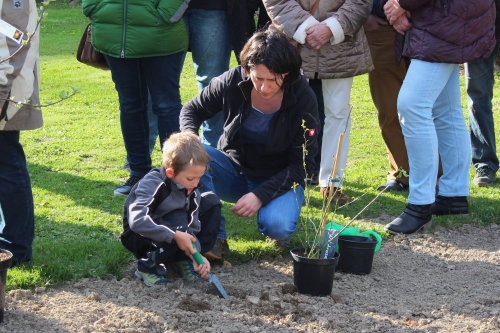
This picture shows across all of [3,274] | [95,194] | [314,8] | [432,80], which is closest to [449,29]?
[432,80]

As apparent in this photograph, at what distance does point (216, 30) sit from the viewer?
653cm

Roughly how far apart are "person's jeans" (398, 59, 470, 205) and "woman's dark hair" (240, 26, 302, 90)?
1032 millimetres

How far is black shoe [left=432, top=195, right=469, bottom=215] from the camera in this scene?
611 cm

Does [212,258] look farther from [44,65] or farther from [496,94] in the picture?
[44,65]

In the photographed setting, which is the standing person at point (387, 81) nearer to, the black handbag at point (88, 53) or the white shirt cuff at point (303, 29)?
the white shirt cuff at point (303, 29)

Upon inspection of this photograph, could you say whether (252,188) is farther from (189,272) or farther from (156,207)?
(156,207)

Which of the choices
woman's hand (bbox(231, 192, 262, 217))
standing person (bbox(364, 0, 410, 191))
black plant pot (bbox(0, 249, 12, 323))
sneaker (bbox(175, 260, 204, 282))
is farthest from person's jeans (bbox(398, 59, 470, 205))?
black plant pot (bbox(0, 249, 12, 323))

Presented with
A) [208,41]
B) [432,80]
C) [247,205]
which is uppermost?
[208,41]

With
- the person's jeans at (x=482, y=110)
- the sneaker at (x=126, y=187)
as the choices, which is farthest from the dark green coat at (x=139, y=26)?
the person's jeans at (x=482, y=110)

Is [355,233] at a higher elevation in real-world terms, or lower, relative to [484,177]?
higher

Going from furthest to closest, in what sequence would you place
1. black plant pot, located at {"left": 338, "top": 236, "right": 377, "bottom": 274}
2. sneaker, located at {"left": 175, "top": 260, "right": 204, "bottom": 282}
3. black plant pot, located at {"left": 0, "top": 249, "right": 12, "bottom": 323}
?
black plant pot, located at {"left": 338, "top": 236, "right": 377, "bottom": 274}
sneaker, located at {"left": 175, "top": 260, "right": 204, "bottom": 282}
black plant pot, located at {"left": 0, "top": 249, "right": 12, "bottom": 323}

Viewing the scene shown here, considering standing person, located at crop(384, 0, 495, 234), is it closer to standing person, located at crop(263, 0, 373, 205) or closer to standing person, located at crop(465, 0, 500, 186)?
standing person, located at crop(263, 0, 373, 205)

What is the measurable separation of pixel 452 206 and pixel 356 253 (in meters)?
1.48

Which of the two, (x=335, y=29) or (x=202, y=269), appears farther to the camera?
(x=335, y=29)
